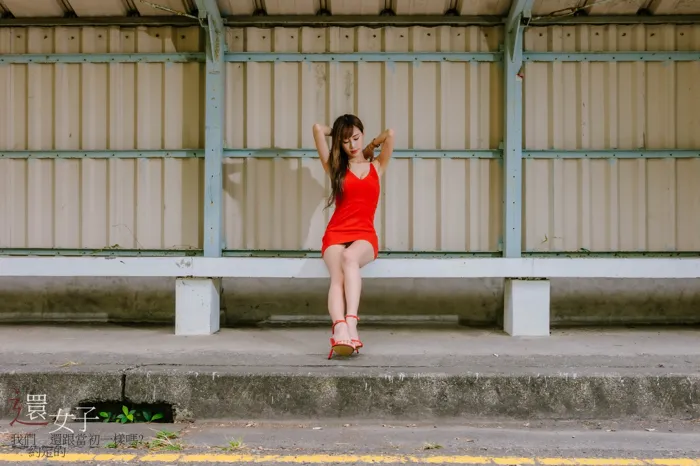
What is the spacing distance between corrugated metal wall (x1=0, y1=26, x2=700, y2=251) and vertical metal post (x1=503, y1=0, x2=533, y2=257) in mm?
248

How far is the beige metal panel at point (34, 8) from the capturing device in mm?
5152

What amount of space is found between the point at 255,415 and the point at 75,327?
276 cm

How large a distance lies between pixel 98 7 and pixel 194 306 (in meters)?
3.02

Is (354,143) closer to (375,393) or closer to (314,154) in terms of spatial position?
(314,154)

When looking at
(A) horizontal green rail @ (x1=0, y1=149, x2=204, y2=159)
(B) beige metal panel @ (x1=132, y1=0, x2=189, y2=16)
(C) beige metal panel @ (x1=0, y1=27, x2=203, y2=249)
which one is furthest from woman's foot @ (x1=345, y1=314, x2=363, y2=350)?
(B) beige metal panel @ (x1=132, y1=0, x2=189, y2=16)

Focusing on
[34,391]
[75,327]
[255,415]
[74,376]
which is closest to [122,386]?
[74,376]

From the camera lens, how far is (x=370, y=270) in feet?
15.9

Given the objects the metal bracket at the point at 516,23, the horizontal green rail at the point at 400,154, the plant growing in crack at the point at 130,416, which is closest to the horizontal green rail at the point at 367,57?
the metal bracket at the point at 516,23

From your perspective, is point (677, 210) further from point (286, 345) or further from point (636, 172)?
point (286, 345)

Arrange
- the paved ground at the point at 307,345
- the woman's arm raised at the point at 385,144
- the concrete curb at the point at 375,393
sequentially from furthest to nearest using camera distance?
the woman's arm raised at the point at 385,144, the paved ground at the point at 307,345, the concrete curb at the point at 375,393

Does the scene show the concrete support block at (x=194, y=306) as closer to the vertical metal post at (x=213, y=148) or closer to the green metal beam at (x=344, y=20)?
the vertical metal post at (x=213, y=148)

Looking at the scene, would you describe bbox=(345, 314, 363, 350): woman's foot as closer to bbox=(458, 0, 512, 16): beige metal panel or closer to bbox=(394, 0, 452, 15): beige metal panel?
bbox=(394, 0, 452, 15): beige metal panel

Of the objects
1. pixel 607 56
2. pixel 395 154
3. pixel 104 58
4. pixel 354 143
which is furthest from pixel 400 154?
pixel 104 58

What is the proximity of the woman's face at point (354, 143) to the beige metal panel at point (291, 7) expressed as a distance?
1711 mm
